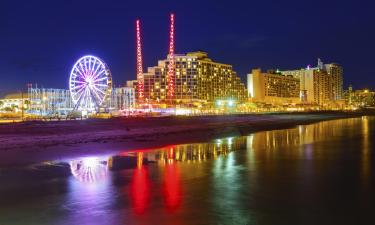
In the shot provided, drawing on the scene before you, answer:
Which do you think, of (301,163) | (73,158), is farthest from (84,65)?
(301,163)

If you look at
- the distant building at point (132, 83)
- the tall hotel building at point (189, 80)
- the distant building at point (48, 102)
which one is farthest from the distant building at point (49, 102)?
the distant building at point (132, 83)

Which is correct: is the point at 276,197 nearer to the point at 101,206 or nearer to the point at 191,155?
the point at 101,206

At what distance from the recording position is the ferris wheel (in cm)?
6969

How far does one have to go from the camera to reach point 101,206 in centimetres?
909

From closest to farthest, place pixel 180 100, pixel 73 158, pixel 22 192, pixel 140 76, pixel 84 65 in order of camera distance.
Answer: pixel 22 192, pixel 73 158, pixel 84 65, pixel 140 76, pixel 180 100

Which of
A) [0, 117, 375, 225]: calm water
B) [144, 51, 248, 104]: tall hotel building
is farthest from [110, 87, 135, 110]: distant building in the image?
[0, 117, 375, 225]: calm water

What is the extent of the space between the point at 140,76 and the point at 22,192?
114m

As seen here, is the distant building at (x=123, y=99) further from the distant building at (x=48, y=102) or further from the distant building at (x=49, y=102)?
the distant building at (x=48, y=102)

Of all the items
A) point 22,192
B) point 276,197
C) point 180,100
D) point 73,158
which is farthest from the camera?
point 180,100

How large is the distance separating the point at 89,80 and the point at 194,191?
206 feet

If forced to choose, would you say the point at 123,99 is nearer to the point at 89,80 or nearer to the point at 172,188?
the point at 89,80

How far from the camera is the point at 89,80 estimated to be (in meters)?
70.2

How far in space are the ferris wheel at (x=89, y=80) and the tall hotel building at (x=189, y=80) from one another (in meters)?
93.6

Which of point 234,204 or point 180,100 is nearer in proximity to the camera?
point 234,204
